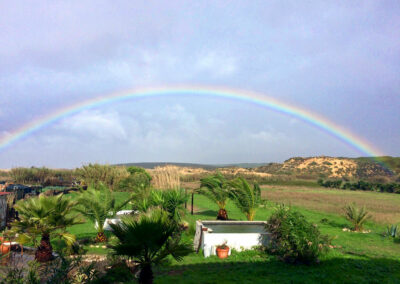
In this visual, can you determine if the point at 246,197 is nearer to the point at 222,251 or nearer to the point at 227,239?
the point at 227,239

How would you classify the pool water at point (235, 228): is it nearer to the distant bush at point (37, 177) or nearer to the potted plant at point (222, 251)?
the potted plant at point (222, 251)

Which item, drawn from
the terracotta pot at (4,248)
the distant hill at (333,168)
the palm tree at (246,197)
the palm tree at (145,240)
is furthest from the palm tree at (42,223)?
the distant hill at (333,168)

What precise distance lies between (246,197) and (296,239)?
6.48m

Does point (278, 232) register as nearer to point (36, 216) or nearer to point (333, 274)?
point (333, 274)

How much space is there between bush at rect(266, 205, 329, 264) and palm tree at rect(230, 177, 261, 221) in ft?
17.0

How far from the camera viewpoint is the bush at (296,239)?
32.7ft

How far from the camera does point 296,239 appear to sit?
998 cm

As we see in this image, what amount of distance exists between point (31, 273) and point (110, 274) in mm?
2935

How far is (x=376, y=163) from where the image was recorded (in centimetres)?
10262

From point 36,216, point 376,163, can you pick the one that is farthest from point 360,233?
point 376,163

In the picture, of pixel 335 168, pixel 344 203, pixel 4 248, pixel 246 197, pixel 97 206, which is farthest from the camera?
pixel 335 168

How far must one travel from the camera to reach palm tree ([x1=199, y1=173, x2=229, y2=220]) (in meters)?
18.2

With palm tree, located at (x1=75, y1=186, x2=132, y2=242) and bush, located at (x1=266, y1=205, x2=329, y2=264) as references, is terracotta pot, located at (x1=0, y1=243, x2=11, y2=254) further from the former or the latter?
bush, located at (x1=266, y1=205, x2=329, y2=264)

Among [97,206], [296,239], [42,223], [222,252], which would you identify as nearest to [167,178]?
[97,206]
